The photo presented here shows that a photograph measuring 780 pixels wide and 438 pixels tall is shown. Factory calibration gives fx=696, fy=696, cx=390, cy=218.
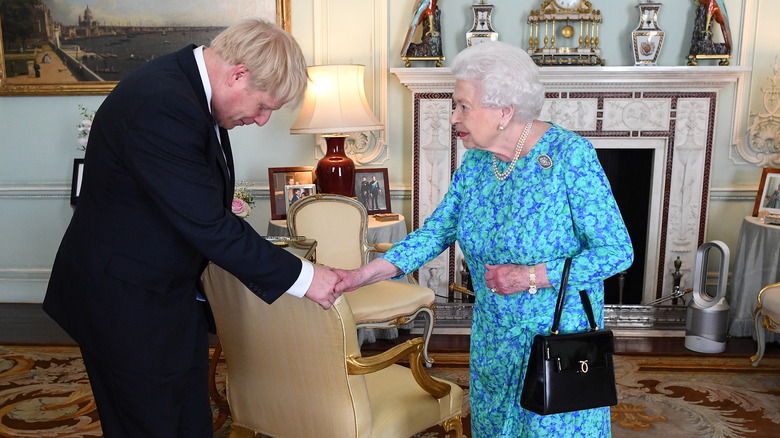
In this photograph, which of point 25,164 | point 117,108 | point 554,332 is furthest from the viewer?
point 25,164

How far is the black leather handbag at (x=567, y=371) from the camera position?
5.53 ft

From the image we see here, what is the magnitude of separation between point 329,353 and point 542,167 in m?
0.77

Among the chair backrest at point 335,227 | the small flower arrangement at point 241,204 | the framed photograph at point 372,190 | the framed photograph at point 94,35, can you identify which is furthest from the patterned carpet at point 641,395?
the framed photograph at point 94,35

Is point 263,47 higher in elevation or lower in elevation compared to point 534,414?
higher

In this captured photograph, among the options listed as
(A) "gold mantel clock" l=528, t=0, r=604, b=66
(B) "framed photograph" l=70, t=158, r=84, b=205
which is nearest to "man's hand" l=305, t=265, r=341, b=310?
(A) "gold mantel clock" l=528, t=0, r=604, b=66

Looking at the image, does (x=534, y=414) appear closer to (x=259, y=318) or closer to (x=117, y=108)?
(x=259, y=318)

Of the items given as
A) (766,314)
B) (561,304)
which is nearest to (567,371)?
(561,304)

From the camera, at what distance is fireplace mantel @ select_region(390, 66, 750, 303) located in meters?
4.38

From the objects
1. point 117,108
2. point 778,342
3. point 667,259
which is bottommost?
point 778,342

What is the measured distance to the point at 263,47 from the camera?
5.60 feet

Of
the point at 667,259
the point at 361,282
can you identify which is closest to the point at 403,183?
the point at 667,259

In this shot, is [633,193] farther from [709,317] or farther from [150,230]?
[150,230]

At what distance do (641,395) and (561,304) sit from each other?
2.02 m

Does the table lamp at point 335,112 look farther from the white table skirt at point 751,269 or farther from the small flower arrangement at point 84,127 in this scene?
the white table skirt at point 751,269
